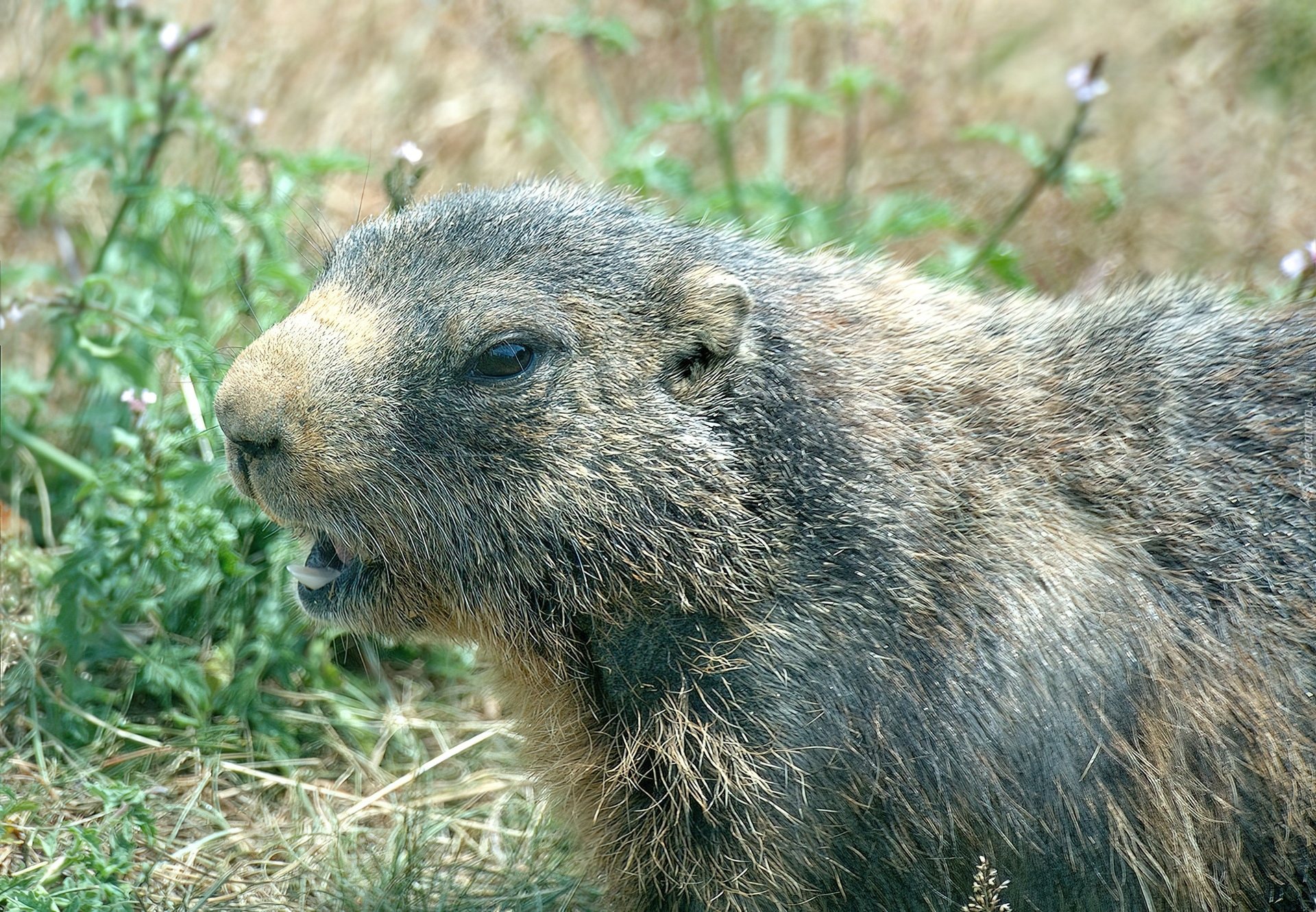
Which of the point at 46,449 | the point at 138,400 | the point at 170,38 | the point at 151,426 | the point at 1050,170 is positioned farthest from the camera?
the point at 1050,170

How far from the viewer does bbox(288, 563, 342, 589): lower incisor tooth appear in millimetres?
4758

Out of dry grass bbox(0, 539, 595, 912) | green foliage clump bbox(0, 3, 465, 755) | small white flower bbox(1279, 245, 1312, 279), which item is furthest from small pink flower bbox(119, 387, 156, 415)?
small white flower bbox(1279, 245, 1312, 279)

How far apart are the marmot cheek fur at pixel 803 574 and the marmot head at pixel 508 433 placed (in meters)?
0.01

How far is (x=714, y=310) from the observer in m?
4.61

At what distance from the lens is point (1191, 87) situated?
416 inches

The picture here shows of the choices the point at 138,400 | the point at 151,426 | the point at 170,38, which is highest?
the point at 170,38

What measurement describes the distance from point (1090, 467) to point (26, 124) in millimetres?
5350

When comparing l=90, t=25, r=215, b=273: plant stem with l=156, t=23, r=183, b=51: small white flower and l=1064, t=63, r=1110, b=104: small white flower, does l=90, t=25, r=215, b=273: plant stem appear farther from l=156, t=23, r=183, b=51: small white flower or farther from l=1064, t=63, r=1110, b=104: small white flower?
l=1064, t=63, r=1110, b=104: small white flower

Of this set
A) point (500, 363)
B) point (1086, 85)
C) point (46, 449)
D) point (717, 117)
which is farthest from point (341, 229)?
point (500, 363)

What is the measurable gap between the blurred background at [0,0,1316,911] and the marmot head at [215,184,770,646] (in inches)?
29.2

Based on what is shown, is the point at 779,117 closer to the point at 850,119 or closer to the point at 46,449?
the point at 850,119

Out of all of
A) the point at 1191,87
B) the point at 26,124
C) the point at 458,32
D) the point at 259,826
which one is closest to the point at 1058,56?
the point at 1191,87

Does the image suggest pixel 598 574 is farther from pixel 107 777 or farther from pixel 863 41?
pixel 863 41

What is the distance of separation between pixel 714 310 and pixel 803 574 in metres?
0.93
